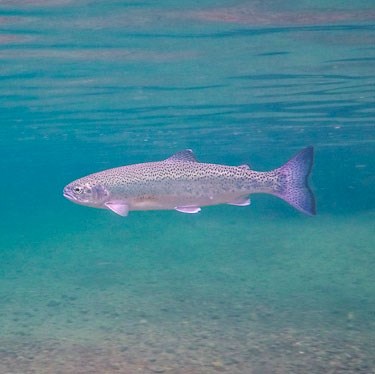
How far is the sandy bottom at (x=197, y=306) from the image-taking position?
10250 mm

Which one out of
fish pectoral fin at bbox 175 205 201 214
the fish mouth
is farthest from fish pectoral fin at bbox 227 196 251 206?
the fish mouth

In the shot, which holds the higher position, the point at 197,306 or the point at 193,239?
the point at 193,239

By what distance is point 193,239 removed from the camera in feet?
98.2

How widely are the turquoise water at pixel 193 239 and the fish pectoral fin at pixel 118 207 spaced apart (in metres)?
3.83

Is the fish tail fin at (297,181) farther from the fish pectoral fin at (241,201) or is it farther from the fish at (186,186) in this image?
the fish pectoral fin at (241,201)

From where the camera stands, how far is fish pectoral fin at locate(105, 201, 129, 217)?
7.66 metres

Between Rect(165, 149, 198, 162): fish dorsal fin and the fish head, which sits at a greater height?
Rect(165, 149, 198, 162): fish dorsal fin

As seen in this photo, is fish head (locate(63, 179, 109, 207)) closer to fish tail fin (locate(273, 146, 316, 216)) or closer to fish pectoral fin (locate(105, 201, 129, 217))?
fish pectoral fin (locate(105, 201, 129, 217))

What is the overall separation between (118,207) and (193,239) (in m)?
22.4

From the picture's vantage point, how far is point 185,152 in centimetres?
847

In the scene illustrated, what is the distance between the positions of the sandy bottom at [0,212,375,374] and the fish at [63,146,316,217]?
376cm

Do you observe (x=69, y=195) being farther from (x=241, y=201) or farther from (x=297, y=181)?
(x=297, y=181)

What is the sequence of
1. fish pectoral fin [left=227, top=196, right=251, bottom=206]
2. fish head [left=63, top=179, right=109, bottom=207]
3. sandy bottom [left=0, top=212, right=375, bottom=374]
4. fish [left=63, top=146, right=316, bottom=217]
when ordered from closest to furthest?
fish [left=63, top=146, right=316, bottom=217] < fish head [left=63, top=179, right=109, bottom=207] < fish pectoral fin [left=227, top=196, right=251, bottom=206] < sandy bottom [left=0, top=212, right=375, bottom=374]

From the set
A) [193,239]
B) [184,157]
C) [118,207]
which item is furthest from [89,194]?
[193,239]
